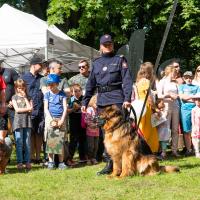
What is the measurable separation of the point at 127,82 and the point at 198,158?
10.9ft

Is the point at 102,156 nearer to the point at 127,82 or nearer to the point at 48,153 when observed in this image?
the point at 48,153

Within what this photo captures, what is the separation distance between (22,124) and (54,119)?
0.63 metres

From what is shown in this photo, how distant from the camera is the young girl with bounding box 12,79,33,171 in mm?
8891

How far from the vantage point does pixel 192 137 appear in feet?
34.3

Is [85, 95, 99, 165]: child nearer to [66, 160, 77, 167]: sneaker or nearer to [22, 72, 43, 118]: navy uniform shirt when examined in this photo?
[66, 160, 77, 167]: sneaker

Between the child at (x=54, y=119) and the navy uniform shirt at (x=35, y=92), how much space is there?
2.89 ft

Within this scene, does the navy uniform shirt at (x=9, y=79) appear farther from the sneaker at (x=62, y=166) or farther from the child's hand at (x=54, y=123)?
the sneaker at (x=62, y=166)

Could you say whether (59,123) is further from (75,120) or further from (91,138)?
(91,138)

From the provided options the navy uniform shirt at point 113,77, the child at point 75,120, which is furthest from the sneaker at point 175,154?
the navy uniform shirt at point 113,77

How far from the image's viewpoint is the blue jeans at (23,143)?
29.2ft

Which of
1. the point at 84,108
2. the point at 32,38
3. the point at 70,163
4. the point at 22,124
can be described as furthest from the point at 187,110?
the point at 32,38

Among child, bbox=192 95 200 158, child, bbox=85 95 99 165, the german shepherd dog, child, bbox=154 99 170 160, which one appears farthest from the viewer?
child, bbox=192 95 200 158

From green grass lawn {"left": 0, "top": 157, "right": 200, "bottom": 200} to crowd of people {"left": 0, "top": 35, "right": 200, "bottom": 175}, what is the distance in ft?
1.96

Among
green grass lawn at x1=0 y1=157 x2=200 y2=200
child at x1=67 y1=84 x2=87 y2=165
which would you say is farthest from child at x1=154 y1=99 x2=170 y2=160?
green grass lawn at x1=0 y1=157 x2=200 y2=200
